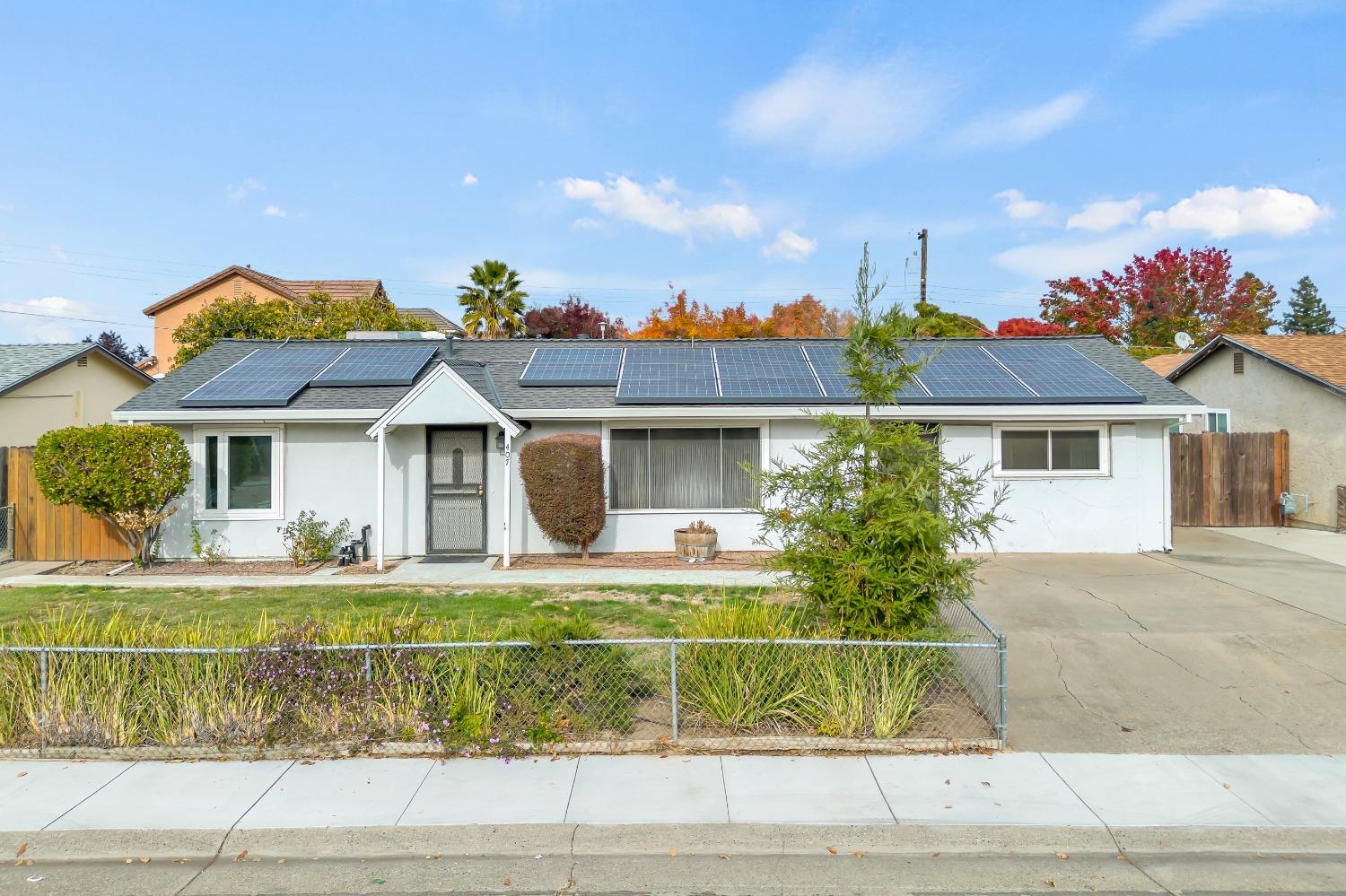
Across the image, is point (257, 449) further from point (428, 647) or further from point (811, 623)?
point (811, 623)

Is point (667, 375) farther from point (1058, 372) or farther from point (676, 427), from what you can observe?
point (1058, 372)

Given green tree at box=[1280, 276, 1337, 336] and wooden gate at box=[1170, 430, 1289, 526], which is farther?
green tree at box=[1280, 276, 1337, 336]

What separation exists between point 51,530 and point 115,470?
9.52 ft

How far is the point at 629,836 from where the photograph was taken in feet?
15.1

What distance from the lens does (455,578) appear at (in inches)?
448

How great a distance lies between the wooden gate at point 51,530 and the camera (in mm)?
13062

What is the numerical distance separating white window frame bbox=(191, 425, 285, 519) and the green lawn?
223 cm

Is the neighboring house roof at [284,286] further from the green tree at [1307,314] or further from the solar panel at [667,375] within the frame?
the green tree at [1307,314]

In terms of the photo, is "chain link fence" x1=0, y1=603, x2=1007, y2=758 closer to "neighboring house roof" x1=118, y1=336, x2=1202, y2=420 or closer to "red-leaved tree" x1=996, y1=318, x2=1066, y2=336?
"neighboring house roof" x1=118, y1=336, x2=1202, y2=420

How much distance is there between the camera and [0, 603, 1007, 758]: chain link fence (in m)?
5.75

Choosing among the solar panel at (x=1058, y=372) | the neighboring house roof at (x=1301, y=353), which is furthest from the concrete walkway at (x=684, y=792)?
the neighboring house roof at (x=1301, y=353)

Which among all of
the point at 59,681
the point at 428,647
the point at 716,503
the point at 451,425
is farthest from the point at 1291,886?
the point at 451,425

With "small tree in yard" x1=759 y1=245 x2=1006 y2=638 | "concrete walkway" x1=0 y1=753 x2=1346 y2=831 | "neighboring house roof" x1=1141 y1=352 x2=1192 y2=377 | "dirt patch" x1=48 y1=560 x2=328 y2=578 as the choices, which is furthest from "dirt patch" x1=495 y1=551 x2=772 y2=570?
"neighboring house roof" x1=1141 y1=352 x2=1192 y2=377

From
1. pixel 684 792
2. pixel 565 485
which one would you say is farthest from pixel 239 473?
pixel 684 792
